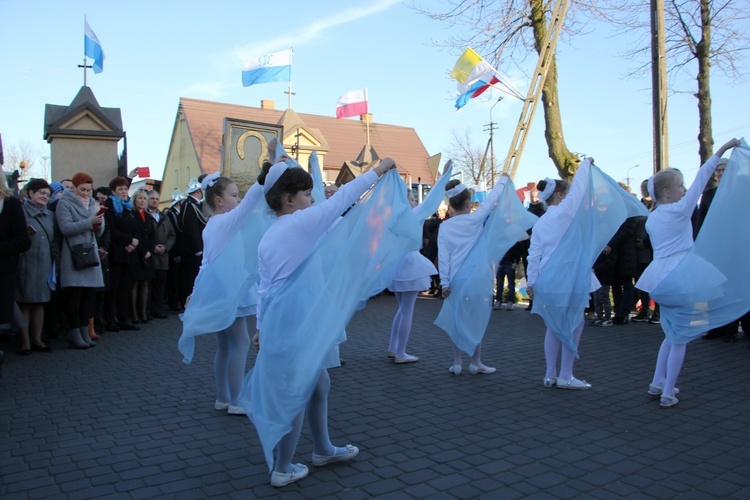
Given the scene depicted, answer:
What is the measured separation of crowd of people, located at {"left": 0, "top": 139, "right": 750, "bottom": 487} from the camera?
355 cm

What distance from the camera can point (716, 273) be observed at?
508 cm

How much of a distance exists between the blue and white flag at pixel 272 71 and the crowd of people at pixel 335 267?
12422 mm

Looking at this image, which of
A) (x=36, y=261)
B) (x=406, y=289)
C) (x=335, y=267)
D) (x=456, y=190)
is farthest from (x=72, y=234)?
(x=335, y=267)

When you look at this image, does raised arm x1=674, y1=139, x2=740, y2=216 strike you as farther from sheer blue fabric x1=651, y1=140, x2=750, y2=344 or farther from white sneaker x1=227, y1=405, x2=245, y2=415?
white sneaker x1=227, y1=405, x2=245, y2=415

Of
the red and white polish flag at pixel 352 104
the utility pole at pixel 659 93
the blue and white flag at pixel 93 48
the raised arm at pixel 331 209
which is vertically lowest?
the raised arm at pixel 331 209

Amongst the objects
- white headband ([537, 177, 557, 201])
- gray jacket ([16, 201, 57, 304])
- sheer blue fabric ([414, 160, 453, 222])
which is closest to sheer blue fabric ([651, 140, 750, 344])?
white headband ([537, 177, 557, 201])

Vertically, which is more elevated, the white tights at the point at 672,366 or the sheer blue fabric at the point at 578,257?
the sheer blue fabric at the point at 578,257

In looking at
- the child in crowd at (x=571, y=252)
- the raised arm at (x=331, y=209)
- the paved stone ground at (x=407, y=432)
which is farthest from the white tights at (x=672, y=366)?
the raised arm at (x=331, y=209)

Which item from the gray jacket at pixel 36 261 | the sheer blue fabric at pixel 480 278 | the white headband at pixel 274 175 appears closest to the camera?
the white headband at pixel 274 175

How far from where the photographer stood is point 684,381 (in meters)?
5.99

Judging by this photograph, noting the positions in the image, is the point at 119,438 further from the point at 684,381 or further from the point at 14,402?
the point at 684,381

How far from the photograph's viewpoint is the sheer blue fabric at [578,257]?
5.60 metres

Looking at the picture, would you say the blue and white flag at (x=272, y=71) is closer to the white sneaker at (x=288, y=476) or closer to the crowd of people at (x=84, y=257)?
the crowd of people at (x=84, y=257)

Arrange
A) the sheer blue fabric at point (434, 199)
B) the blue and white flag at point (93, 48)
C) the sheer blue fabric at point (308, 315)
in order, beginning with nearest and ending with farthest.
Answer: the sheer blue fabric at point (308, 315) < the sheer blue fabric at point (434, 199) < the blue and white flag at point (93, 48)
